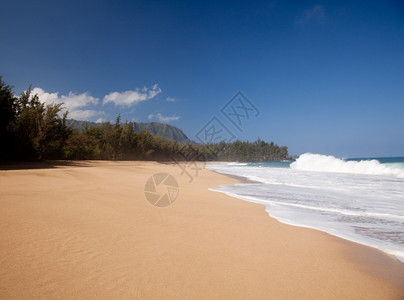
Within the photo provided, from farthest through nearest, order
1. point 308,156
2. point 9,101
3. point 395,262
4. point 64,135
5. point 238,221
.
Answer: point 308,156, point 64,135, point 9,101, point 238,221, point 395,262

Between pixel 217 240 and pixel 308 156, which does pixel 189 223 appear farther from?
pixel 308 156

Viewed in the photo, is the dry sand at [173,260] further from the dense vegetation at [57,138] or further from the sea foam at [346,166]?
the sea foam at [346,166]

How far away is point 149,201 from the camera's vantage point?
5.77m

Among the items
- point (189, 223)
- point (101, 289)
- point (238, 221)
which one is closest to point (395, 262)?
point (238, 221)

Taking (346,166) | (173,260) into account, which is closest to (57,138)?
(173,260)

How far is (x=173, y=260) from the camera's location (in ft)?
8.37

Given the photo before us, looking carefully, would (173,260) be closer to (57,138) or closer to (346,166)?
(57,138)

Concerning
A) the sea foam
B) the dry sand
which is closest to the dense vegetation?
the dry sand

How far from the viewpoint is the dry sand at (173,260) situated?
2.01 meters

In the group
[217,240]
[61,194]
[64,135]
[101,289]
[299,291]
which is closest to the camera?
[101,289]

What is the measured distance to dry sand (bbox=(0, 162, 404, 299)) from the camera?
2008mm

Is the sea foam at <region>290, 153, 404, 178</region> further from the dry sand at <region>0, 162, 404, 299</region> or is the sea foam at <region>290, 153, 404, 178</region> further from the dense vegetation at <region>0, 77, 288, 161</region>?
the dense vegetation at <region>0, 77, 288, 161</region>

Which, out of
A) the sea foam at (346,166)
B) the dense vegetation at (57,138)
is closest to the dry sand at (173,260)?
the dense vegetation at (57,138)

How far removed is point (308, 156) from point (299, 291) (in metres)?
41.5
